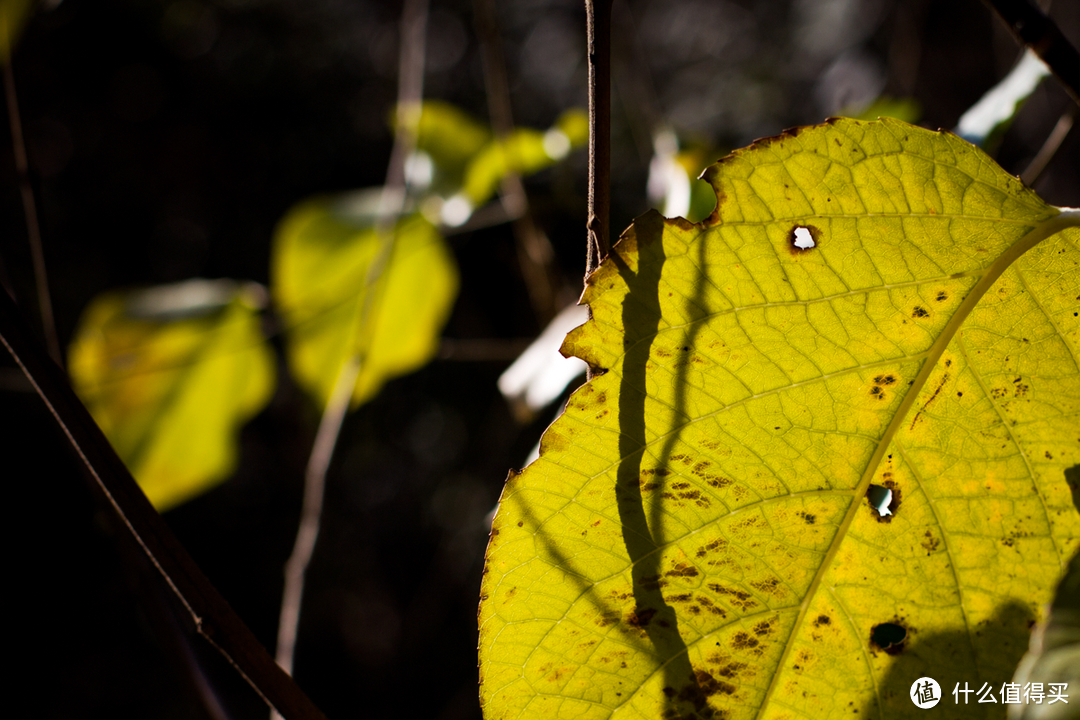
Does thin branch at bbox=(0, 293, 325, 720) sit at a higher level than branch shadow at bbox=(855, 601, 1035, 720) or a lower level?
lower

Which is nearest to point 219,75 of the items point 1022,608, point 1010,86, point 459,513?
point 459,513

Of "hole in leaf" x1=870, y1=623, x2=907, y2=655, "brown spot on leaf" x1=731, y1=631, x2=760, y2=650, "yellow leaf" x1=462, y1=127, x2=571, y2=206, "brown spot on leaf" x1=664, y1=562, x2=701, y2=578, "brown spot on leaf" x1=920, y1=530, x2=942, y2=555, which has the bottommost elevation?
"brown spot on leaf" x1=731, y1=631, x2=760, y2=650

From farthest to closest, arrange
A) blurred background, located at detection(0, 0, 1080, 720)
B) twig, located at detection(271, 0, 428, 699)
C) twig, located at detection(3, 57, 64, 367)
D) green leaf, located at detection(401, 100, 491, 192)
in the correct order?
blurred background, located at detection(0, 0, 1080, 720) < green leaf, located at detection(401, 100, 491, 192) < twig, located at detection(271, 0, 428, 699) < twig, located at detection(3, 57, 64, 367)

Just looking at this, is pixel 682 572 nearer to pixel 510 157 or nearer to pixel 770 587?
pixel 770 587

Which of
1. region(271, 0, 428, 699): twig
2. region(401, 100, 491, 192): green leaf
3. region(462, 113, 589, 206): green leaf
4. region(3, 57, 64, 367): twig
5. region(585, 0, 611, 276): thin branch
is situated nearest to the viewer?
region(585, 0, 611, 276): thin branch

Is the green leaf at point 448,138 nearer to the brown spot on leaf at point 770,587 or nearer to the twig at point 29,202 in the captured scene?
the twig at point 29,202

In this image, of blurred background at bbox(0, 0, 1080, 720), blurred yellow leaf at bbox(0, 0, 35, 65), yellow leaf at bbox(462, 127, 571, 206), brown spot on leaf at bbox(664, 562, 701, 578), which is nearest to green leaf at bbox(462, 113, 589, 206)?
yellow leaf at bbox(462, 127, 571, 206)

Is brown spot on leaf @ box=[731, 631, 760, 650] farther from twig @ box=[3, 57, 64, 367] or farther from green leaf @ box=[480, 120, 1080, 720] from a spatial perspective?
twig @ box=[3, 57, 64, 367]

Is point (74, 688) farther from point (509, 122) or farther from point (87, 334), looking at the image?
point (509, 122)
